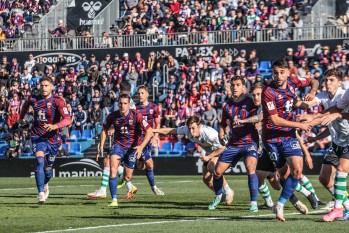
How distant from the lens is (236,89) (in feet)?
58.7

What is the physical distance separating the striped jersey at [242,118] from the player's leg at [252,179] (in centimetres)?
29

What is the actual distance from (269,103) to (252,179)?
2513 millimetres

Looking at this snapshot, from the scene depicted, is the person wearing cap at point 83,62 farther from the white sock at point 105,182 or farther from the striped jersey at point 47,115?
the striped jersey at point 47,115

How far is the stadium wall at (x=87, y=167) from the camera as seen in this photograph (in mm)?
36469

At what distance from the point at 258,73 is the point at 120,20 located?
35.9 ft

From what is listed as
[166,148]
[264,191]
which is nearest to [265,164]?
[264,191]

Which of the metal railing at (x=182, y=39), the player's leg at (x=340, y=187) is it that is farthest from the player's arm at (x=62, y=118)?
the metal railing at (x=182, y=39)

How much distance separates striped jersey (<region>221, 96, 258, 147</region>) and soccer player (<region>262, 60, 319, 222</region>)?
169 cm

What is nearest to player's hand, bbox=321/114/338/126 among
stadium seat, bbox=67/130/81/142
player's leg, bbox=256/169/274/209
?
player's leg, bbox=256/169/274/209

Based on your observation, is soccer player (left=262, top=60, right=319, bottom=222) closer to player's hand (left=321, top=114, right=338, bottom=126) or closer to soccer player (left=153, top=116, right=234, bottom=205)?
player's hand (left=321, top=114, right=338, bottom=126)

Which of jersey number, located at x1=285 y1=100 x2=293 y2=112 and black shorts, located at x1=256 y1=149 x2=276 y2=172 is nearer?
jersey number, located at x1=285 y1=100 x2=293 y2=112

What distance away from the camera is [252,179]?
17.6 metres

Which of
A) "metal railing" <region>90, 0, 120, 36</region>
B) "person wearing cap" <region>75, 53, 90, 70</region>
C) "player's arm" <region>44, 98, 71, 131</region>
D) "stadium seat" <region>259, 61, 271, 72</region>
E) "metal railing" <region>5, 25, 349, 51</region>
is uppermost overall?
"metal railing" <region>90, 0, 120, 36</region>

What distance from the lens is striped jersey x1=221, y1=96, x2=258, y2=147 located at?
18047 mm
